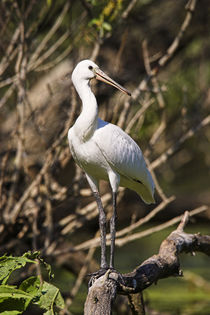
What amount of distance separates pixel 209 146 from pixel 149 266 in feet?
22.7

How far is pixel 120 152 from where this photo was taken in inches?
170

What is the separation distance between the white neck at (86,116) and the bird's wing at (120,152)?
65mm

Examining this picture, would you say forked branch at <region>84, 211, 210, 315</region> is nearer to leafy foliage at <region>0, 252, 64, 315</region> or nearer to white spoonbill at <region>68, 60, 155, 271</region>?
leafy foliage at <region>0, 252, 64, 315</region>

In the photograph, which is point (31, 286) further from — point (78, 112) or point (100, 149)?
point (78, 112)

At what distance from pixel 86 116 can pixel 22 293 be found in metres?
1.45

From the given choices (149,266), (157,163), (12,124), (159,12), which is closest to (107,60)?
(159,12)

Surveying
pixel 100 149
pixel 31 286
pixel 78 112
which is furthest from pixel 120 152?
pixel 78 112

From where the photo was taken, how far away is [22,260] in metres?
3.28

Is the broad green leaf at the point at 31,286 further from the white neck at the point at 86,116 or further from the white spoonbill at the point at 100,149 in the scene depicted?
the white neck at the point at 86,116

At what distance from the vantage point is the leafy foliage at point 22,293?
3.21 meters

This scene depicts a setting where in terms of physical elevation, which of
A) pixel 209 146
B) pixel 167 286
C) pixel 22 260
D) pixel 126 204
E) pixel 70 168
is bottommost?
pixel 167 286

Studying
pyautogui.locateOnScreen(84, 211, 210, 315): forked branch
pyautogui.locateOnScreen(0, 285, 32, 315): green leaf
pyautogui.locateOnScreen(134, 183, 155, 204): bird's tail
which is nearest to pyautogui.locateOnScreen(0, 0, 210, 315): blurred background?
pyautogui.locateOnScreen(134, 183, 155, 204): bird's tail

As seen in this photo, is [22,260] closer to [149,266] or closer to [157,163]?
[149,266]

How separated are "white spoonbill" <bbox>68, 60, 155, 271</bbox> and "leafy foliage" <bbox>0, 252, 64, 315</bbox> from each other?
76 cm
